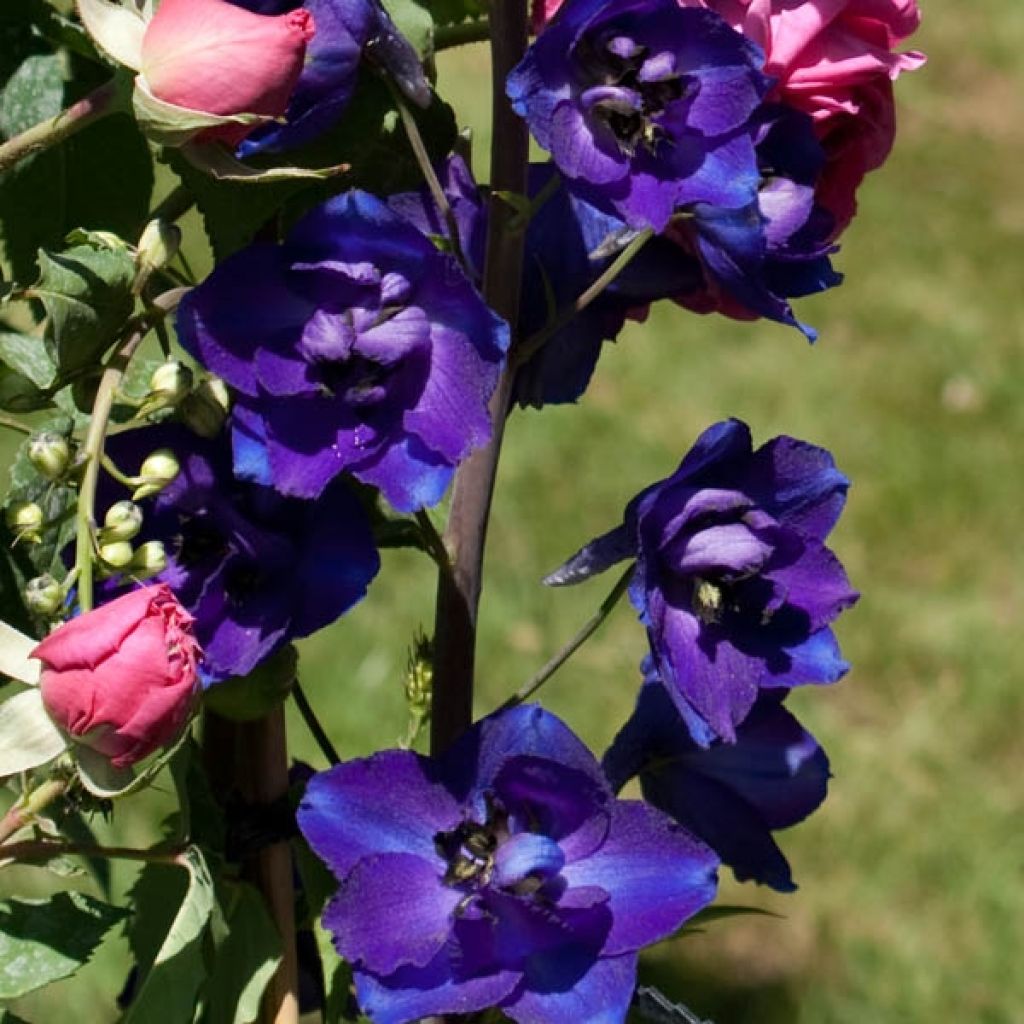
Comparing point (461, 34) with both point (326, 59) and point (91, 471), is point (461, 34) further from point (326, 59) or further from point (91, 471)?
point (91, 471)

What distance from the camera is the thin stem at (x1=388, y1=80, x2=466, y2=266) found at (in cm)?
53

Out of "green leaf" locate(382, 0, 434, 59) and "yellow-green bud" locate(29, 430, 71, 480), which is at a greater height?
"green leaf" locate(382, 0, 434, 59)

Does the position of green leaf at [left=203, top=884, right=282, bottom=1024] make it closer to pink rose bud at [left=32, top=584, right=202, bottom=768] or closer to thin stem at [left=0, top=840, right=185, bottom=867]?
thin stem at [left=0, top=840, right=185, bottom=867]

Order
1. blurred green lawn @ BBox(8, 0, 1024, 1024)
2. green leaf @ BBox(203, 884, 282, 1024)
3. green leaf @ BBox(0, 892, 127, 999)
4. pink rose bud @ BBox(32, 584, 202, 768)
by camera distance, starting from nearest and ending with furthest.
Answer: pink rose bud @ BBox(32, 584, 202, 768) → green leaf @ BBox(0, 892, 127, 999) → green leaf @ BBox(203, 884, 282, 1024) → blurred green lawn @ BBox(8, 0, 1024, 1024)

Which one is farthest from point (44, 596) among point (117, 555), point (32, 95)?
point (32, 95)

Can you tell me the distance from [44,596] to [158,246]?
10 cm

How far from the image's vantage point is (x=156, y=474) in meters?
0.49

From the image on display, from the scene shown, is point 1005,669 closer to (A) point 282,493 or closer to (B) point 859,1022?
(B) point 859,1022

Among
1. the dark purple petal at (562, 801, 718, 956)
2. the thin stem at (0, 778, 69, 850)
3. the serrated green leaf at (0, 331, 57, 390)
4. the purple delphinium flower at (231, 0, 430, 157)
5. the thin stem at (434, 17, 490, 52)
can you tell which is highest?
the purple delphinium flower at (231, 0, 430, 157)

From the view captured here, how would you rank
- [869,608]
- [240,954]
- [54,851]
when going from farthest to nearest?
[869,608] < [240,954] < [54,851]

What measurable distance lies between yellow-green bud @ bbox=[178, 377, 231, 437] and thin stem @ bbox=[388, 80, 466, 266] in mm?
82

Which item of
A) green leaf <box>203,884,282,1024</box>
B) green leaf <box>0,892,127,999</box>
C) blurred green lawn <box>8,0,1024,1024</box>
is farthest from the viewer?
blurred green lawn <box>8,0,1024,1024</box>

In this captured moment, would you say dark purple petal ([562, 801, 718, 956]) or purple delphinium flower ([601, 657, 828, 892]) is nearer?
dark purple petal ([562, 801, 718, 956])

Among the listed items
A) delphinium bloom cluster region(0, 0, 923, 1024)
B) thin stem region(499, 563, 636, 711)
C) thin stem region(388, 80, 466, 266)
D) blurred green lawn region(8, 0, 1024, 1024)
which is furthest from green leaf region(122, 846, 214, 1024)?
blurred green lawn region(8, 0, 1024, 1024)
